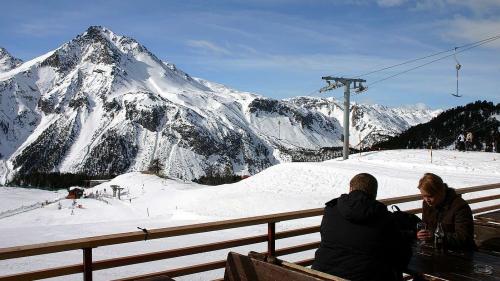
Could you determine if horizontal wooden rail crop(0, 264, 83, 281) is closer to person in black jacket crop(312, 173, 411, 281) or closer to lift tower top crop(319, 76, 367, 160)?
person in black jacket crop(312, 173, 411, 281)

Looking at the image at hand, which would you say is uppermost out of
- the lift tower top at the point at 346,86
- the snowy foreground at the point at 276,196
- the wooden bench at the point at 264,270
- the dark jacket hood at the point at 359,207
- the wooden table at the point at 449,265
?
the lift tower top at the point at 346,86

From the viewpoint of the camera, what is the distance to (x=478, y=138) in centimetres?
9212

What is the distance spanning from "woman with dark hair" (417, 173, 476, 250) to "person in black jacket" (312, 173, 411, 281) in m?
1.35

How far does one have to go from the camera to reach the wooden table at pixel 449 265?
4625 mm

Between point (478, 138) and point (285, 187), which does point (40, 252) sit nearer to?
point (285, 187)

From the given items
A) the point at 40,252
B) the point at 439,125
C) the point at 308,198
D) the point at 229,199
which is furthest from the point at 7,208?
the point at 439,125

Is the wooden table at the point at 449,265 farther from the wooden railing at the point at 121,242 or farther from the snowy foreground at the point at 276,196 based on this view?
the snowy foreground at the point at 276,196

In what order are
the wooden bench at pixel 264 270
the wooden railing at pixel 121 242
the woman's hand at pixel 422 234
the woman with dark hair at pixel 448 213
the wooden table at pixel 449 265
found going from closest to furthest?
the wooden bench at pixel 264 270, the wooden railing at pixel 121 242, the wooden table at pixel 449 265, the woman's hand at pixel 422 234, the woman with dark hair at pixel 448 213

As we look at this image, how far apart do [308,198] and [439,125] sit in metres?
95.4

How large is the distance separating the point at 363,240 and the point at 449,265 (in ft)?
4.55

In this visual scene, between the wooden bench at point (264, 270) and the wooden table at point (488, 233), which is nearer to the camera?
the wooden bench at point (264, 270)

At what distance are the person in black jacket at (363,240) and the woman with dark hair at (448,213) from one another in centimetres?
135

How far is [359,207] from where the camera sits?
165 inches

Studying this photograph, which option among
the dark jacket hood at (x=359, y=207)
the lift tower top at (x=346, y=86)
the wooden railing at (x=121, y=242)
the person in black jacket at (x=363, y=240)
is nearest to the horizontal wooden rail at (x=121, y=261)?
the wooden railing at (x=121, y=242)
